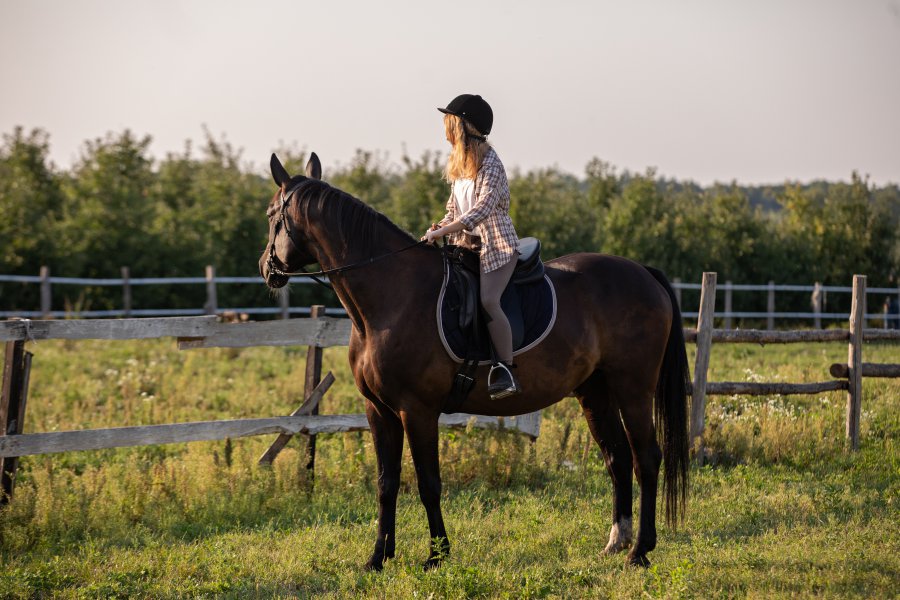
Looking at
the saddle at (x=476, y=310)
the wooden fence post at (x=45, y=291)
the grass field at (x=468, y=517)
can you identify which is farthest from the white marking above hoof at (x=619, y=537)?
the wooden fence post at (x=45, y=291)

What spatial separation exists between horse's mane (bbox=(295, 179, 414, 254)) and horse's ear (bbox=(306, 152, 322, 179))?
0.13m

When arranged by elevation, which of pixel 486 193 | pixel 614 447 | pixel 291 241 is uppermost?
pixel 486 193

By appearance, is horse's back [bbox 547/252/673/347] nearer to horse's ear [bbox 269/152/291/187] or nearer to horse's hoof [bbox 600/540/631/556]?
horse's hoof [bbox 600/540/631/556]

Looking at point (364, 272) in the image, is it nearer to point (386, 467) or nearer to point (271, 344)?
point (386, 467)

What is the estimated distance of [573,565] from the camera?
5.62 metres

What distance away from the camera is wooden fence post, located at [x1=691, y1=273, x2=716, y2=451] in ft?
29.3

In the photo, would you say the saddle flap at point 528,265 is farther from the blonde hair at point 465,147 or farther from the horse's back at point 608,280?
the blonde hair at point 465,147

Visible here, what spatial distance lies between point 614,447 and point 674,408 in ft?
1.80

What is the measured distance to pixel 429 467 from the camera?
220 inches

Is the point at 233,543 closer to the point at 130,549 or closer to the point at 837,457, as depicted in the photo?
the point at 130,549

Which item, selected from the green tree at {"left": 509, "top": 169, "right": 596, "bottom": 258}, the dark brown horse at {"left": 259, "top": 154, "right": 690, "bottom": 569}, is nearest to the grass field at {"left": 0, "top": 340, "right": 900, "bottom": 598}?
the dark brown horse at {"left": 259, "top": 154, "right": 690, "bottom": 569}

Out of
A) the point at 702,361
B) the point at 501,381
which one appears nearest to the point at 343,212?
the point at 501,381

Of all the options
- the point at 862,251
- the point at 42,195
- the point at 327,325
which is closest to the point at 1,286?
the point at 42,195

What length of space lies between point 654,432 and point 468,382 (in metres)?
1.63
